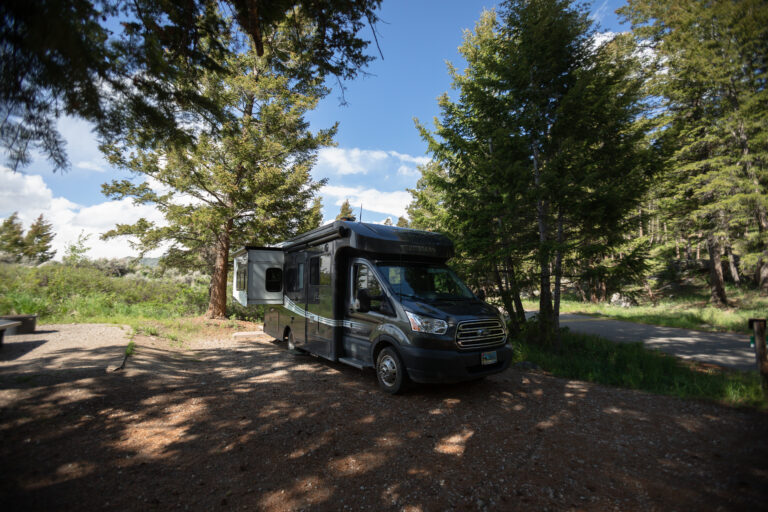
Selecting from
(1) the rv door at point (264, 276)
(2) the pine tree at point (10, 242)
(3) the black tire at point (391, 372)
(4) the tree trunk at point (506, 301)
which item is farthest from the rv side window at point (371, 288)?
(2) the pine tree at point (10, 242)

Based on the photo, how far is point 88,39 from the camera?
296cm

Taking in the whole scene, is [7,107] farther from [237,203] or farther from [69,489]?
[237,203]

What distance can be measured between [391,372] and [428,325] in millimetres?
1077

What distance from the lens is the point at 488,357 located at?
198 inches

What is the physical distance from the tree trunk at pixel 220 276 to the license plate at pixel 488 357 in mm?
10911

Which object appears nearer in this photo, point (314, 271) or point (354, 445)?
point (354, 445)

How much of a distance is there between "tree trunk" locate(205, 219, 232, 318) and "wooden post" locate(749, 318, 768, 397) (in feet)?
45.6

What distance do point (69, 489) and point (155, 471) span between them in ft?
1.89

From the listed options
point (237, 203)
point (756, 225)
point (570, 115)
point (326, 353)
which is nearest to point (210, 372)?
point (326, 353)

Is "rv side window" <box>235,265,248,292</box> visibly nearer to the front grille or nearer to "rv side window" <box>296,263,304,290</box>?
"rv side window" <box>296,263,304,290</box>

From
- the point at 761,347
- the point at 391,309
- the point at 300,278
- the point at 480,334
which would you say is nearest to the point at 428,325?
the point at 391,309

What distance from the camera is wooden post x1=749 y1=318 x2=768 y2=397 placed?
4.74 metres

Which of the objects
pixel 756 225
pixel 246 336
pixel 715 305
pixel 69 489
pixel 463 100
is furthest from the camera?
pixel 715 305

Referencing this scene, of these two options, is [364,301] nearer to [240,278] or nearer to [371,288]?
[371,288]
